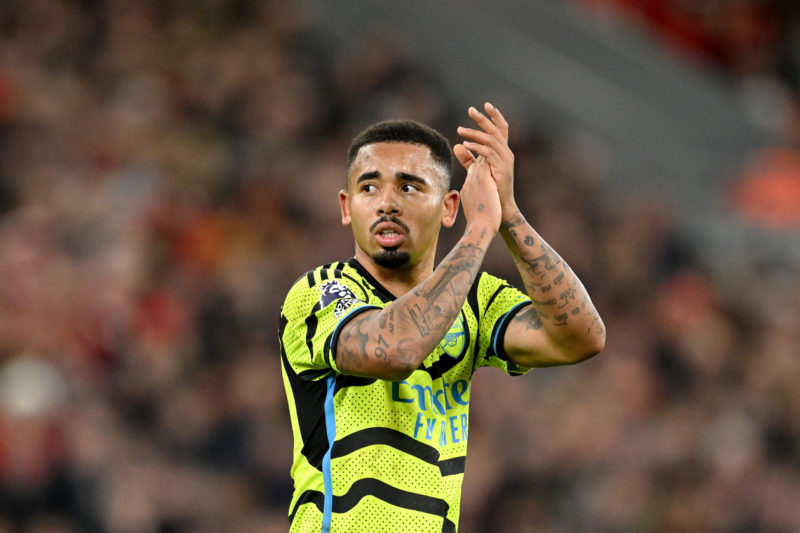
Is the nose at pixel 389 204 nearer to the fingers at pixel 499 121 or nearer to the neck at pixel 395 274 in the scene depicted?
the neck at pixel 395 274

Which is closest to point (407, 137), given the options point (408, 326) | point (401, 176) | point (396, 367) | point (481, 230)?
point (401, 176)

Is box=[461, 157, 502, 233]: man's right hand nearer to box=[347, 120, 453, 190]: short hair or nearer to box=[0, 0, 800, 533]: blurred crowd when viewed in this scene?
box=[347, 120, 453, 190]: short hair

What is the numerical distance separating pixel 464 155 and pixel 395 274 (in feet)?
1.47

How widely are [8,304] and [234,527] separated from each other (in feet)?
6.50

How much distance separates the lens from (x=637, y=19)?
14.0 metres

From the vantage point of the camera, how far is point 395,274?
12.2 ft

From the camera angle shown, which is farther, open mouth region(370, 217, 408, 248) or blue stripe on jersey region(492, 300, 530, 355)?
blue stripe on jersey region(492, 300, 530, 355)

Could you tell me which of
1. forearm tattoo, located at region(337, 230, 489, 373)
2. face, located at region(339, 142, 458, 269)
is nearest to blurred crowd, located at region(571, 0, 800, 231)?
face, located at region(339, 142, 458, 269)

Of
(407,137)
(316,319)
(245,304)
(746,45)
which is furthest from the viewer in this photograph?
(746,45)

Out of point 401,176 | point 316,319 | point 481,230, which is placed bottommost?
point 316,319

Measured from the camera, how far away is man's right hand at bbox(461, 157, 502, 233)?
3498 millimetres

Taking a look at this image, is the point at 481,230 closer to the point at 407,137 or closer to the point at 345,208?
the point at 407,137

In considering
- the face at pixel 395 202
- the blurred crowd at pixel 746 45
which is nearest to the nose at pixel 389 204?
the face at pixel 395 202

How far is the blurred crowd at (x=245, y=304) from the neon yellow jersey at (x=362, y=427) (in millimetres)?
3548
